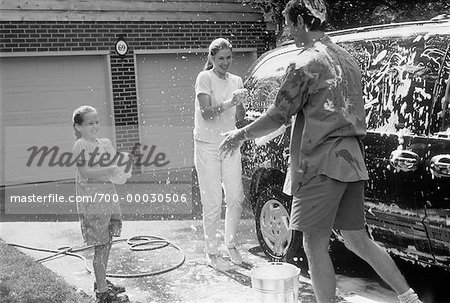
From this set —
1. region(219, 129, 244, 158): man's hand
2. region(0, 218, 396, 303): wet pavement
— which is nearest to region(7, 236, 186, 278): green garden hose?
region(0, 218, 396, 303): wet pavement

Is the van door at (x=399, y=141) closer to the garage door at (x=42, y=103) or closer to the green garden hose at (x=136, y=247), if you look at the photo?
the green garden hose at (x=136, y=247)

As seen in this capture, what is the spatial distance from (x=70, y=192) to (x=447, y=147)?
735 centimetres

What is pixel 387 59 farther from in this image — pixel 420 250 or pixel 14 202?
pixel 14 202

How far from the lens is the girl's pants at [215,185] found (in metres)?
5.31

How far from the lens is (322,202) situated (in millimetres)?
3455

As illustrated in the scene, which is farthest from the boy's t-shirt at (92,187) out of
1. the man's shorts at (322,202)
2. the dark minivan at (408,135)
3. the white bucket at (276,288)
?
the dark minivan at (408,135)

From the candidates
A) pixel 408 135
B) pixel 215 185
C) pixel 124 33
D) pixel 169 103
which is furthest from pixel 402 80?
pixel 169 103

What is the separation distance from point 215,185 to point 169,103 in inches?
262

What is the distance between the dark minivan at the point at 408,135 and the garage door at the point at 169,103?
23.3ft

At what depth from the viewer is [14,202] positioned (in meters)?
9.48

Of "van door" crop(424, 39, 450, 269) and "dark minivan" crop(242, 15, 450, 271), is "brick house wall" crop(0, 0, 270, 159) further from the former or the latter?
"van door" crop(424, 39, 450, 269)

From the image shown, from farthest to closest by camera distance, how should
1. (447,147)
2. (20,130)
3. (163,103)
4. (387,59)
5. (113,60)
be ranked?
1. (163,103)
2. (113,60)
3. (20,130)
4. (387,59)
5. (447,147)

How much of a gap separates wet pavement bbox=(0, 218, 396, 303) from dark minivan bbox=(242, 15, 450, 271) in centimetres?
52

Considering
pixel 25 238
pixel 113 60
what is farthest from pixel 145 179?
pixel 25 238
